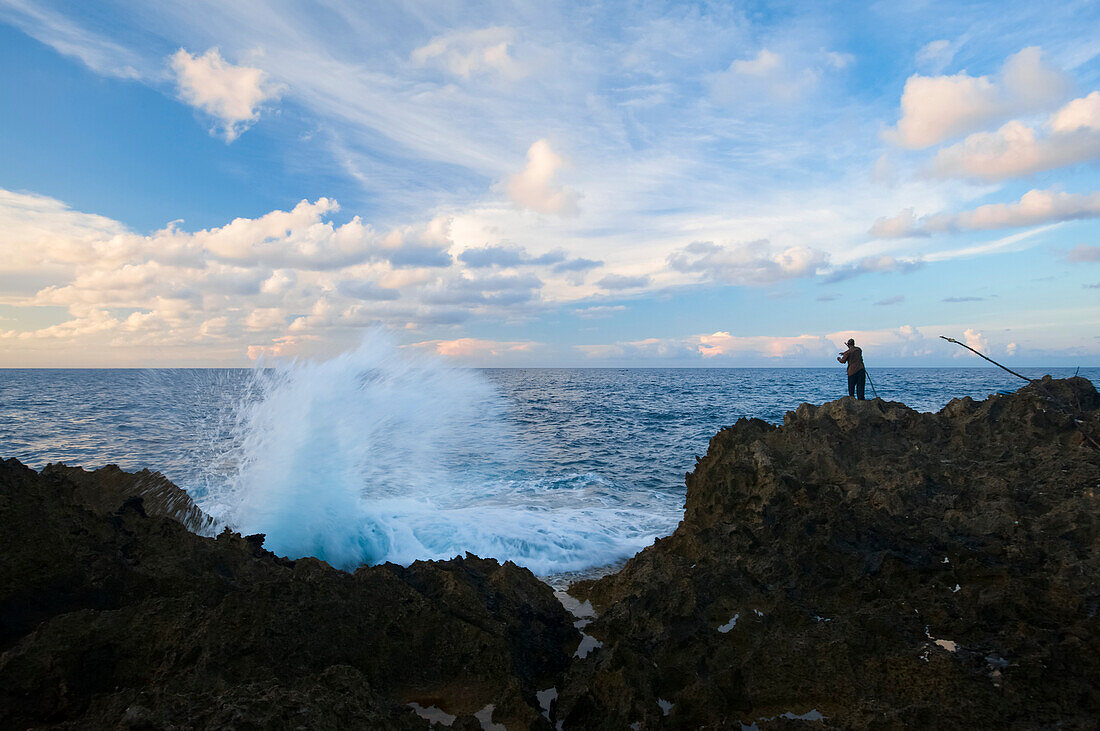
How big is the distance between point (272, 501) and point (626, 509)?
6.30 m

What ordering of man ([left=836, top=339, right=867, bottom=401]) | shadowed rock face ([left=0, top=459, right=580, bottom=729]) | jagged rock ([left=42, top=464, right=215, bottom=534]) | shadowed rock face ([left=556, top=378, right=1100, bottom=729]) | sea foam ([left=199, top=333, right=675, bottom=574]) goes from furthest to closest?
man ([left=836, top=339, right=867, bottom=401]) → sea foam ([left=199, top=333, right=675, bottom=574]) → jagged rock ([left=42, top=464, right=215, bottom=534]) → shadowed rock face ([left=556, top=378, right=1100, bottom=729]) → shadowed rock face ([left=0, top=459, right=580, bottom=729])

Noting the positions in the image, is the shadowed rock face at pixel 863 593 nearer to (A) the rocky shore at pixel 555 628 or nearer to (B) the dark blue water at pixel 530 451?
(A) the rocky shore at pixel 555 628

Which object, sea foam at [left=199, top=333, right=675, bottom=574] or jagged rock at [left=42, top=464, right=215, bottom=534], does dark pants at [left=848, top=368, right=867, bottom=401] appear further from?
jagged rock at [left=42, top=464, right=215, bottom=534]

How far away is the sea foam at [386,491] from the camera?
8.48 m

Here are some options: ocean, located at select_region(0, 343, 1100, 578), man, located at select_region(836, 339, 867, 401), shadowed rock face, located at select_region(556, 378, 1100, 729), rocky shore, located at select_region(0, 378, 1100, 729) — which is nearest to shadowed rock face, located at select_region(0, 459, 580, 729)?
rocky shore, located at select_region(0, 378, 1100, 729)

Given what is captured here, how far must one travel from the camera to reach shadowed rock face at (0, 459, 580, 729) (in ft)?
8.65

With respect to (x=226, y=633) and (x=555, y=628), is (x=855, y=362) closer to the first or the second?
(x=555, y=628)

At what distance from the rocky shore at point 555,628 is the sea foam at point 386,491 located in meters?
2.72

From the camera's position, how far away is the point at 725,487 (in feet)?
21.6

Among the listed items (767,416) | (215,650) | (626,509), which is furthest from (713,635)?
(767,416)

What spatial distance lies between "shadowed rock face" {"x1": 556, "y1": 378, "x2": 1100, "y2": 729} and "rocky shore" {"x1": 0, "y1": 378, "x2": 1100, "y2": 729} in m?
0.02

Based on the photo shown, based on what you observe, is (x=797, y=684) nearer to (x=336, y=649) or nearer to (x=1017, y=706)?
(x=1017, y=706)

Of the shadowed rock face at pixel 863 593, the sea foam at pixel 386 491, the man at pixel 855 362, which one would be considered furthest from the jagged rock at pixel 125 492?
the man at pixel 855 362

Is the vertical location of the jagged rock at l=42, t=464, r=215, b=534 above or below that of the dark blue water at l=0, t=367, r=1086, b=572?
above
